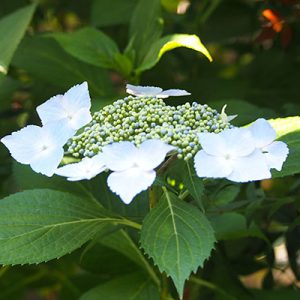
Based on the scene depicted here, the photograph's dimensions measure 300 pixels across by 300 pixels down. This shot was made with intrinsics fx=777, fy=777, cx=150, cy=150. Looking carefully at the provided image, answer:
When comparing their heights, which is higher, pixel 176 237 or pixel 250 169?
pixel 250 169

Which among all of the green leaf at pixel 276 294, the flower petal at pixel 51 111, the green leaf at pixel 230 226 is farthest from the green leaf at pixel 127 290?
the flower petal at pixel 51 111

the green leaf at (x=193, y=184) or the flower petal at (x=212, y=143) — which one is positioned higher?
the flower petal at (x=212, y=143)

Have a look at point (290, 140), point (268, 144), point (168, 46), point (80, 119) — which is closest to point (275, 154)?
point (268, 144)

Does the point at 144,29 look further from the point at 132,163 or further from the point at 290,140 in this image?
the point at 132,163

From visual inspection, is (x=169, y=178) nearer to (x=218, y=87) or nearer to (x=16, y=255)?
(x=16, y=255)

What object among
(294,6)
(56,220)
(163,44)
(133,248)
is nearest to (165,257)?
(56,220)

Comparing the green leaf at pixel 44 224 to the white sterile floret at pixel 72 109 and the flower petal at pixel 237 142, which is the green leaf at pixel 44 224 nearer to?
the white sterile floret at pixel 72 109
